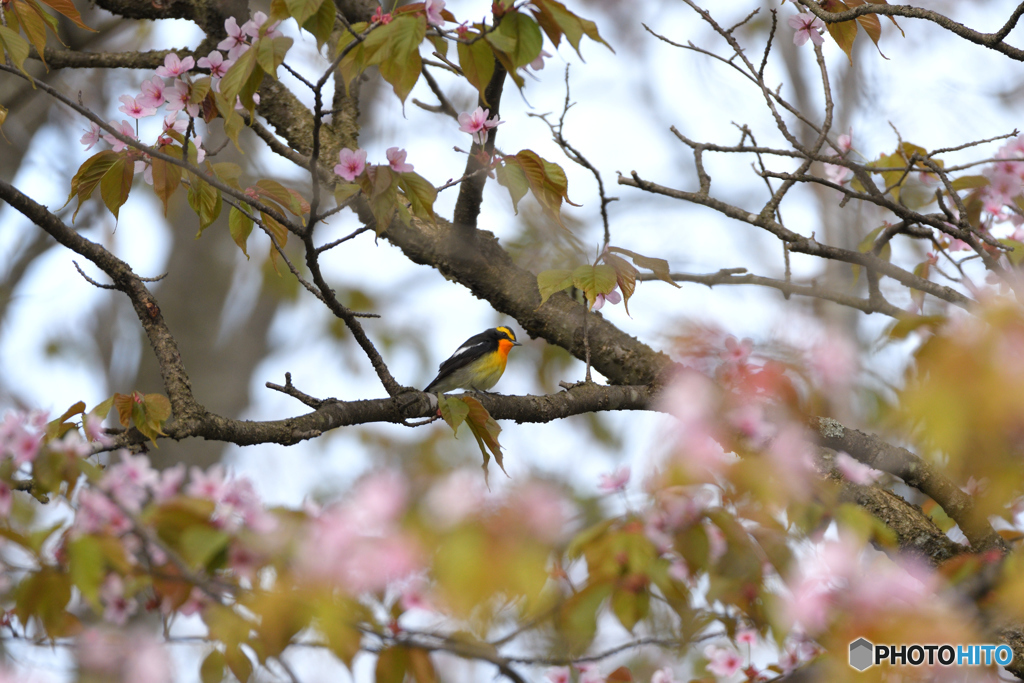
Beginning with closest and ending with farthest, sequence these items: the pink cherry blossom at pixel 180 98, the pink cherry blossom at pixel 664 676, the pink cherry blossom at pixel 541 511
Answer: the pink cherry blossom at pixel 541 511 → the pink cherry blossom at pixel 180 98 → the pink cherry blossom at pixel 664 676

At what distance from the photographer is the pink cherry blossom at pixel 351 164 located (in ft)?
7.22

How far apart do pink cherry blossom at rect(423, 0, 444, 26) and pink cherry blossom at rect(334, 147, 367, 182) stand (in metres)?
0.43

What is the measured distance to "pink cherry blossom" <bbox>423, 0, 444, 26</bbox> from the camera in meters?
1.94

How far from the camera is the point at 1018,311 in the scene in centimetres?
140

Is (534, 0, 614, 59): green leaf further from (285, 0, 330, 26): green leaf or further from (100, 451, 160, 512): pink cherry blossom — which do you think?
(100, 451, 160, 512): pink cherry blossom

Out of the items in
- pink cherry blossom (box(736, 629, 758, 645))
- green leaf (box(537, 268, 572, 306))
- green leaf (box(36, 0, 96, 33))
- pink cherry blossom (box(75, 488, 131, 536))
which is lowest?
pink cherry blossom (box(75, 488, 131, 536))

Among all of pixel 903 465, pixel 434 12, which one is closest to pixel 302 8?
pixel 434 12

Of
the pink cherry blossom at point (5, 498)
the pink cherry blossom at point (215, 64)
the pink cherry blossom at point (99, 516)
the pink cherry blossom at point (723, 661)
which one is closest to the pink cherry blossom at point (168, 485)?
the pink cherry blossom at point (99, 516)

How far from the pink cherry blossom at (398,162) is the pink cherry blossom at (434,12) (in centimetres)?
37

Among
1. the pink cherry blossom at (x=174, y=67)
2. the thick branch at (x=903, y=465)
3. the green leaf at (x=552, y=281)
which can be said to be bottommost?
the thick branch at (x=903, y=465)

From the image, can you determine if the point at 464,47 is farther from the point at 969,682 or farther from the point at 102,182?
the point at 969,682

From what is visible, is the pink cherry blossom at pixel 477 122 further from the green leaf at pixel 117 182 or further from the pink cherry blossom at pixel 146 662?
the pink cherry blossom at pixel 146 662

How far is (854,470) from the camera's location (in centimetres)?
321

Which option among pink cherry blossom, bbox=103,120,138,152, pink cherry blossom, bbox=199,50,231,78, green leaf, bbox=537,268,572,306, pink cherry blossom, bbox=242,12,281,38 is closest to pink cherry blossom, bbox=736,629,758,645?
green leaf, bbox=537,268,572,306
